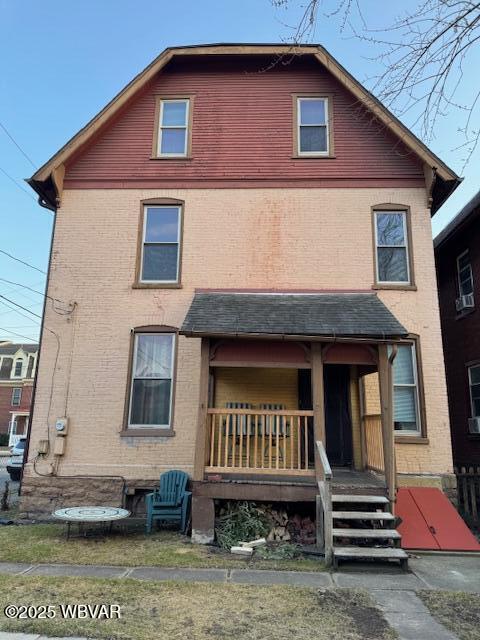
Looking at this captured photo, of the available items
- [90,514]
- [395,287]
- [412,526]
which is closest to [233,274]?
[395,287]

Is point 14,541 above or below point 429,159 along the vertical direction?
below

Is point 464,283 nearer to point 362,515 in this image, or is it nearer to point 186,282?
point 186,282

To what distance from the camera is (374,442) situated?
837 centimetres

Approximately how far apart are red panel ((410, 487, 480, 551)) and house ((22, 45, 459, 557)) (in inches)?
16.3

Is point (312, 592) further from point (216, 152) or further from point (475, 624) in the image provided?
point (216, 152)

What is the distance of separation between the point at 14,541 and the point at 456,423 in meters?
11.4

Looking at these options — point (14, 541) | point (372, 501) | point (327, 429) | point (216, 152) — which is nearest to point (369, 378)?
point (327, 429)

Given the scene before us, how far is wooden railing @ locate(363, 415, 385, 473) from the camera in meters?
8.04

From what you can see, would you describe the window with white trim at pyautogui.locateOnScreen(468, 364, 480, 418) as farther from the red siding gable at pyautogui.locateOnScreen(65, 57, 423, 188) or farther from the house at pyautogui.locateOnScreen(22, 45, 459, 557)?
the red siding gable at pyautogui.locateOnScreen(65, 57, 423, 188)

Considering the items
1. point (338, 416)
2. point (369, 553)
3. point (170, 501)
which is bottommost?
point (369, 553)

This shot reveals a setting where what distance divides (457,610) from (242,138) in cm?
951

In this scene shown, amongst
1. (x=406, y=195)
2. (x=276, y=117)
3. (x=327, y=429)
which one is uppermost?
(x=276, y=117)

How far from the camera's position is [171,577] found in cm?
543

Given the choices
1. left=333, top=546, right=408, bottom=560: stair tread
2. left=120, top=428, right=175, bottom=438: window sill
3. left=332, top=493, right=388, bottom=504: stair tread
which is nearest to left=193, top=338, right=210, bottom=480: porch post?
left=120, top=428, right=175, bottom=438: window sill
